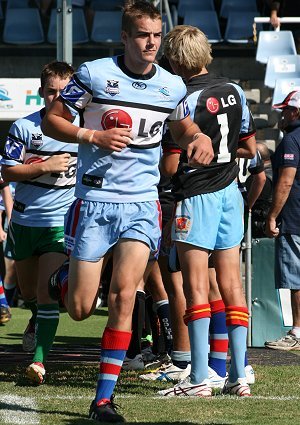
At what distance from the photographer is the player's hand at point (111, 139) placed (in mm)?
5395

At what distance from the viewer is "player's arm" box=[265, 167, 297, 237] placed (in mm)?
9258

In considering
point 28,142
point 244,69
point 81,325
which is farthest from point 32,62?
point 28,142

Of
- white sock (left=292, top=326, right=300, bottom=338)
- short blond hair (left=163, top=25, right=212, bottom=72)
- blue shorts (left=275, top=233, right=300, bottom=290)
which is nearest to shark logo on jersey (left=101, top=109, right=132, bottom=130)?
short blond hair (left=163, top=25, right=212, bottom=72)

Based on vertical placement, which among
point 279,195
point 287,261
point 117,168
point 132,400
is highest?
point 117,168

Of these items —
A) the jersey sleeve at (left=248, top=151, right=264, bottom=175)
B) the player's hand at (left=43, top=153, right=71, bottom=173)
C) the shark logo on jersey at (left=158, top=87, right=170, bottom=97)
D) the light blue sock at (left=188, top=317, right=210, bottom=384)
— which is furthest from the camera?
the jersey sleeve at (left=248, top=151, right=264, bottom=175)

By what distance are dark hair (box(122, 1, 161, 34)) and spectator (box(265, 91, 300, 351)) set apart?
3.89m

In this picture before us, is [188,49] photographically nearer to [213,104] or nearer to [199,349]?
[213,104]

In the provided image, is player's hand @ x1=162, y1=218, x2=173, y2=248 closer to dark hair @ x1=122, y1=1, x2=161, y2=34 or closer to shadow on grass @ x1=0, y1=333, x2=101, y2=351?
dark hair @ x1=122, y1=1, x2=161, y2=34

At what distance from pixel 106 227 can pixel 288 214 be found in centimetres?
432

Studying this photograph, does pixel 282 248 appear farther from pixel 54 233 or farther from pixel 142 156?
pixel 142 156

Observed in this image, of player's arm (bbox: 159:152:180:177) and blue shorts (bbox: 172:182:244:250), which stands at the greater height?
player's arm (bbox: 159:152:180:177)

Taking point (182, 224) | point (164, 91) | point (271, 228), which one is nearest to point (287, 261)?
point (271, 228)

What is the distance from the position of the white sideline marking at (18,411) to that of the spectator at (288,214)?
3.55 metres

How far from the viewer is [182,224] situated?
6.28m
